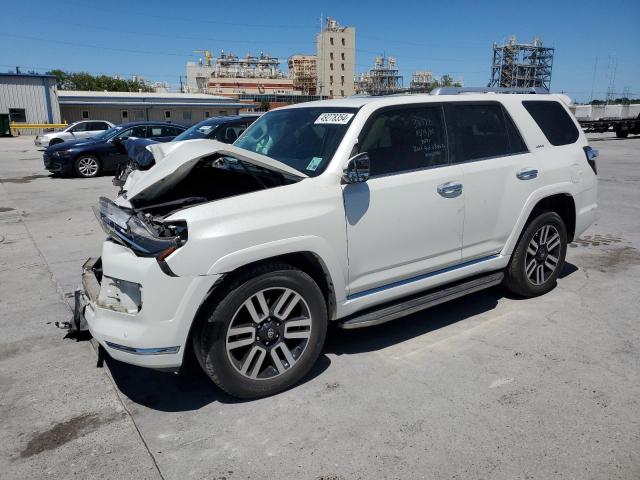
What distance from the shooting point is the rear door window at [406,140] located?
367 cm

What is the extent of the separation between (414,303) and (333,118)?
1.53 m

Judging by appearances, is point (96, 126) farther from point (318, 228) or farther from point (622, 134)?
point (622, 134)

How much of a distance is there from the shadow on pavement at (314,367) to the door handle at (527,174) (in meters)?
1.22

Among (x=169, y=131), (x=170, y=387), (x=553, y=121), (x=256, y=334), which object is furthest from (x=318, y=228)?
(x=169, y=131)

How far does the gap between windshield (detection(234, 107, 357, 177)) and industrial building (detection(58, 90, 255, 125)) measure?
47293mm

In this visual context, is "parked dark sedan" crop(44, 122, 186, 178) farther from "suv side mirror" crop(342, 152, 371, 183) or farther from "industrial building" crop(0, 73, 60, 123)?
"industrial building" crop(0, 73, 60, 123)

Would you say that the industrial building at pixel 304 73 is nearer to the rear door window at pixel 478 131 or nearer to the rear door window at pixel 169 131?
the rear door window at pixel 169 131

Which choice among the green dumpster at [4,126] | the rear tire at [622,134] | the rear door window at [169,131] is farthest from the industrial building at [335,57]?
the rear door window at [169,131]

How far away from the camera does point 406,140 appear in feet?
12.6

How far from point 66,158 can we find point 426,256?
13.0 meters

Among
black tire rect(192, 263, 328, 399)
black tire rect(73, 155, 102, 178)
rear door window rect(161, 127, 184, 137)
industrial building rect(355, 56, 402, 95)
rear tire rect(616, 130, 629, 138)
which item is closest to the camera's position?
black tire rect(192, 263, 328, 399)

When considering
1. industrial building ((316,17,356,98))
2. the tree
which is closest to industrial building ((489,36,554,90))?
industrial building ((316,17,356,98))

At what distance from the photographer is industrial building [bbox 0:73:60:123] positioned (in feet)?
142

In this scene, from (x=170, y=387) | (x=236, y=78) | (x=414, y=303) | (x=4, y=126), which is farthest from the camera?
(x=236, y=78)
